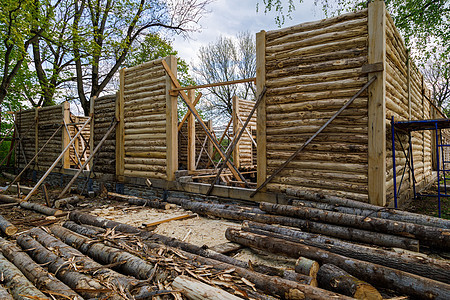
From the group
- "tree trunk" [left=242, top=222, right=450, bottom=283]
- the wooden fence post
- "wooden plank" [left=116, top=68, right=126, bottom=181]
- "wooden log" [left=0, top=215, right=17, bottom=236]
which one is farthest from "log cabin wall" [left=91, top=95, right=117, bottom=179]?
"tree trunk" [left=242, top=222, right=450, bottom=283]

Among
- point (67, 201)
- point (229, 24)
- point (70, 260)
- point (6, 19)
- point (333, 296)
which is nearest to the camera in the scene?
point (333, 296)

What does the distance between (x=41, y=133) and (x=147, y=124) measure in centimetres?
929

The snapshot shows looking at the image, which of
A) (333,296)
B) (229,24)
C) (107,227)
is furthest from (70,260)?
(229,24)

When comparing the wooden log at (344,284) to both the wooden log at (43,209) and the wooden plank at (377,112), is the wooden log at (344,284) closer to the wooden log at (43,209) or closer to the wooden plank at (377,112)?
the wooden plank at (377,112)

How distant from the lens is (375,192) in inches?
208

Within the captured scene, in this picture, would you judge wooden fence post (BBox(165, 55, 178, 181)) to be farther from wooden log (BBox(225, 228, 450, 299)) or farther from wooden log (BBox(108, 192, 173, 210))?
A: wooden log (BBox(225, 228, 450, 299))

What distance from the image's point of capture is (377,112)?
5301 millimetres

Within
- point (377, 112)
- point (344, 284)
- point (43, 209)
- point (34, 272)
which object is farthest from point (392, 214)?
point (43, 209)

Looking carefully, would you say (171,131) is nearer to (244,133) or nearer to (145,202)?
(145,202)

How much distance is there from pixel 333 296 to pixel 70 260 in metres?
3.31

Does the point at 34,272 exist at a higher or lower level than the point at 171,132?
lower

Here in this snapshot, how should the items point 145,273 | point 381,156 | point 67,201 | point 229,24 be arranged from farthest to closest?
1. point 229,24
2. point 67,201
3. point 381,156
4. point 145,273

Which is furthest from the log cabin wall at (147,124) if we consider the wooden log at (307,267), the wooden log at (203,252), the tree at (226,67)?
the tree at (226,67)

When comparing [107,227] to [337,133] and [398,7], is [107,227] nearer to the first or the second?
[337,133]
